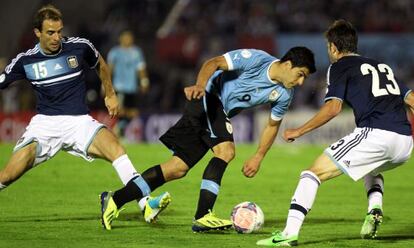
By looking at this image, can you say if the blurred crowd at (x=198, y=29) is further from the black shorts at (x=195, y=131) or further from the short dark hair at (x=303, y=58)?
the short dark hair at (x=303, y=58)

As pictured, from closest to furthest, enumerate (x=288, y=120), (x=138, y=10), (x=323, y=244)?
(x=323, y=244), (x=288, y=120), (x=138, y=10)

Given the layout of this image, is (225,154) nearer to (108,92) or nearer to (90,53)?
(108,92)

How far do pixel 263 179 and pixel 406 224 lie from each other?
5095 mm

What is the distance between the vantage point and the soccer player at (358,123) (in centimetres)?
812

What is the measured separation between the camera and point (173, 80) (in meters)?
27.1

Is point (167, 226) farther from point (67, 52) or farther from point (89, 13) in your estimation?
point (89, 13)

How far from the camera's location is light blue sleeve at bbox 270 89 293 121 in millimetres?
9281

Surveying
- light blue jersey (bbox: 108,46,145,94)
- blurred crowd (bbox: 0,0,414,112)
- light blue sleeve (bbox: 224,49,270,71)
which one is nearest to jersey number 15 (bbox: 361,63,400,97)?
light blue sleeve (bbox: 224,49,270,71)

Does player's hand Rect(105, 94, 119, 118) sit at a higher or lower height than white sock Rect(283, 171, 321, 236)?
higher

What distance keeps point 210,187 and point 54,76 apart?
2.08m

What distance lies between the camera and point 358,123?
859 cm

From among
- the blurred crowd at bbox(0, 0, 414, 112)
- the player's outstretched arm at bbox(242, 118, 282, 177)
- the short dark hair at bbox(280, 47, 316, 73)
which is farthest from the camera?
the blurred crowd at bbox(0, 0, 414, 112)

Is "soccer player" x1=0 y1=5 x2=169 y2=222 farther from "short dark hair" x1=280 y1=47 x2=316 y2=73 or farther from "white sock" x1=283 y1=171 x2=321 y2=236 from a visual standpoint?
"short dark hair" x1=280 y1=47 x2=316 y2=73

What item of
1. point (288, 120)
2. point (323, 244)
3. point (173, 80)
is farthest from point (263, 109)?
point (323, 244)
